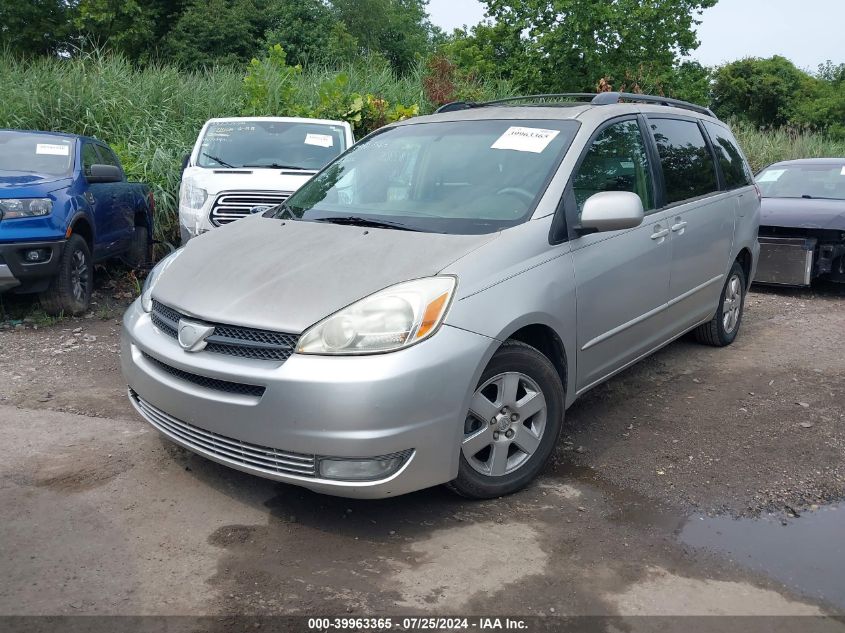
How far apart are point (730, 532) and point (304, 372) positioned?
193 centimetres

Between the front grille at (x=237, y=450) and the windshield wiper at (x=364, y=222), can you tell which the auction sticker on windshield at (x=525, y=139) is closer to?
the windshield wiper at (x=364, y=222)

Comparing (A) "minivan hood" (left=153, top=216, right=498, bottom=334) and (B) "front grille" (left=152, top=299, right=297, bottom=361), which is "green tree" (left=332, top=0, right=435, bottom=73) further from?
(B) "front grille" (left=152, top=299, right=297, bottom=361)

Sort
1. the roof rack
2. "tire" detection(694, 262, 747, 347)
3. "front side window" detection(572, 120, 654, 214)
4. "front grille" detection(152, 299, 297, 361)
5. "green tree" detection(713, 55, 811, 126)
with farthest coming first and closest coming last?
1. "green tree" detection(713, 55, 811, 126)
2. "tire" detection(694, 262, 747, 347)
3. the roof rack
4. "front side window" detection(572, 120, 654, 214)
5. "front grille" detection(152, 299, 297, 361)

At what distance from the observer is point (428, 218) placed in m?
3.71

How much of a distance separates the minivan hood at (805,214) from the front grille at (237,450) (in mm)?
6798

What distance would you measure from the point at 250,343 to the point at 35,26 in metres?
32.0

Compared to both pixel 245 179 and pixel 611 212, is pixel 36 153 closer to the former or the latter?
pixel 245 179

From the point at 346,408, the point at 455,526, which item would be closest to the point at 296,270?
the point at 346,408

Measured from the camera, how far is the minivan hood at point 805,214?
8.11 metres

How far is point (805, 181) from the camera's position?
932 centimetres

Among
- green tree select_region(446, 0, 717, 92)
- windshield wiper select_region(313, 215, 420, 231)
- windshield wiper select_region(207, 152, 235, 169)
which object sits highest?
green tree select_region(446, 0, 717, 92)

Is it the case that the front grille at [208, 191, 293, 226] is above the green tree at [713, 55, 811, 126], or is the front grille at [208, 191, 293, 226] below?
below

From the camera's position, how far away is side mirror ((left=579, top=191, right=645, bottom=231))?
3.64 m

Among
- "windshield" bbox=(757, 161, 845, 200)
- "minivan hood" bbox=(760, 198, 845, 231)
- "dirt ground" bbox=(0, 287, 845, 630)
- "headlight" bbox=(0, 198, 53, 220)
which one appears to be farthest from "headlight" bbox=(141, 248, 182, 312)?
"windshield" bbox=(757, 161, 845, 200)
